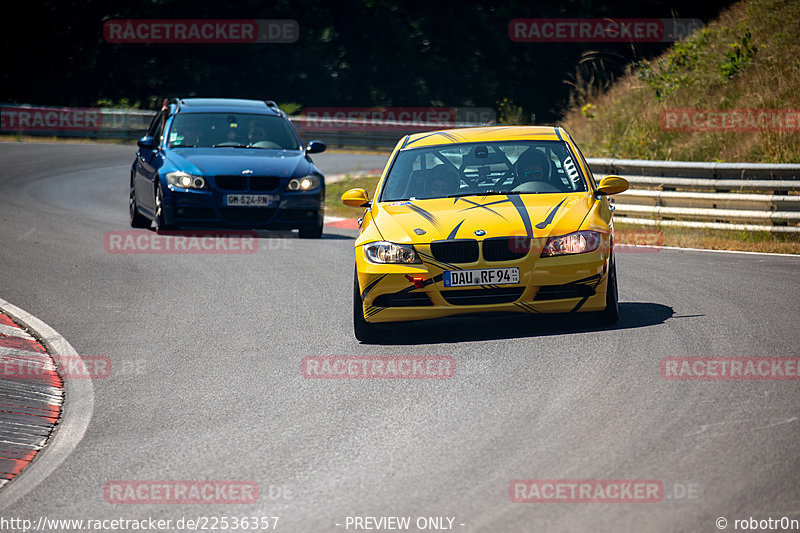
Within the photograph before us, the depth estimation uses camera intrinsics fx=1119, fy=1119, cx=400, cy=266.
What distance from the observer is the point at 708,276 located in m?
11.5

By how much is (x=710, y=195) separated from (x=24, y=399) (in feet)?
34.8

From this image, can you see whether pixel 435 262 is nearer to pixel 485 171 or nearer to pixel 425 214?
pixel 425 214

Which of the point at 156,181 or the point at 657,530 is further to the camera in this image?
the point at 156,181

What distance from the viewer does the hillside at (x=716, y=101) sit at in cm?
1988

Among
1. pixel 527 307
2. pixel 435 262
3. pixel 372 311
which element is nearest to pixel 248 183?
pixel 372 311

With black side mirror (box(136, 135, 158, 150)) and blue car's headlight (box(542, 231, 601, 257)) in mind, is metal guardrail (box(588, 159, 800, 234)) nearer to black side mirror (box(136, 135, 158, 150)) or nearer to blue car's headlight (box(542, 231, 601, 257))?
black side mirror (box(136, 135, 158, 150))

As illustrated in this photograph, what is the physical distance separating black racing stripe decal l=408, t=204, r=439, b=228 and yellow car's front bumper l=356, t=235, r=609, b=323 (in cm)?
32

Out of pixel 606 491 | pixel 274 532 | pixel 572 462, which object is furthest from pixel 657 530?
pixel 274 532

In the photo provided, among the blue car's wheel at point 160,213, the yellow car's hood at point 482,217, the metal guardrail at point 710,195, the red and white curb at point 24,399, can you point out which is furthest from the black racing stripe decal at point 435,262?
the metal guardrail at point 710,195

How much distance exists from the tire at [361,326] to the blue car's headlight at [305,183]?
662 cm

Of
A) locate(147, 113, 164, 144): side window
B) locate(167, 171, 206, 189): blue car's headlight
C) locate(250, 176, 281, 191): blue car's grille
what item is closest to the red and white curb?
locate(167, 171, 206, 189): blue car's headlight

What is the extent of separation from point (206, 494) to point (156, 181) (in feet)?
34.3

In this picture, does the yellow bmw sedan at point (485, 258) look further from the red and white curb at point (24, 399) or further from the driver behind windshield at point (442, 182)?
the red and white curb at point (24, 399)

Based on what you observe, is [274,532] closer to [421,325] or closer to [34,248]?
[421,325]
